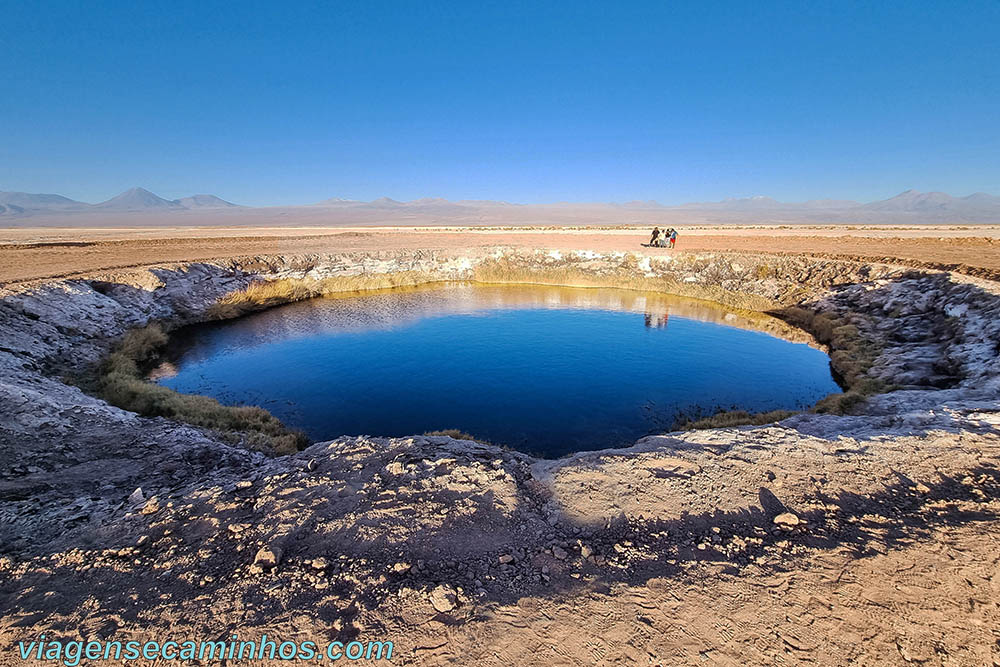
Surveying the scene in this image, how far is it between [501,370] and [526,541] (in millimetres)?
11360

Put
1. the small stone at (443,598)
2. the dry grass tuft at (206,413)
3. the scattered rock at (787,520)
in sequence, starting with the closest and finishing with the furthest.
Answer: the small stone at (443,598)
the scattered rock at (787,520)
the dry grass tuft at (206,413)

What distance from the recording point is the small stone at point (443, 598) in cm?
388

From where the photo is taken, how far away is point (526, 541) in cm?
488

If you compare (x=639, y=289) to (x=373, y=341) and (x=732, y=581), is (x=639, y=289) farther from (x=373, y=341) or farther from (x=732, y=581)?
(x=732, y=581)

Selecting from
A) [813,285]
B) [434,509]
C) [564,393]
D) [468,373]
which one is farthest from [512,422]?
[813,285]

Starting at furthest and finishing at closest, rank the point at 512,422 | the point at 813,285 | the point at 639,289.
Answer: the point at 639,289, the point at 813,285, the point at 512,422

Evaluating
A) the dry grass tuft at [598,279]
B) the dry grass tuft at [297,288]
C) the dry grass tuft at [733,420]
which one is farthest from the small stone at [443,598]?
the dry grass tuft at [598,279]

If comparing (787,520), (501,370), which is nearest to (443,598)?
(787,520)

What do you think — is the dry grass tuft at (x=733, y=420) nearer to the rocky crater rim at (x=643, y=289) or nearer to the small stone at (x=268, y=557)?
the rocky crater rim at (x=643, y=289)

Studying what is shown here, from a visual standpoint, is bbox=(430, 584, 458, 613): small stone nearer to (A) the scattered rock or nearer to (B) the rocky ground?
(B) the rocky ground

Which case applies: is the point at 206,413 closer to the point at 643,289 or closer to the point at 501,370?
the point at 501,370

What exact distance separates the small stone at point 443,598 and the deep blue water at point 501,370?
6573 millimetres

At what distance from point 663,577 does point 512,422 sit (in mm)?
7728

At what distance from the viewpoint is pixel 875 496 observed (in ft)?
17.9
